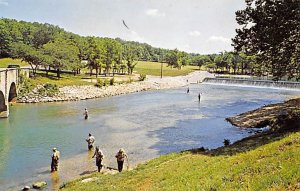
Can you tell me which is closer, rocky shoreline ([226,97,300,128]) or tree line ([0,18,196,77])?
rocky shoreline ([226,97,300,128])

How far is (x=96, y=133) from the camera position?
39812 millimetres

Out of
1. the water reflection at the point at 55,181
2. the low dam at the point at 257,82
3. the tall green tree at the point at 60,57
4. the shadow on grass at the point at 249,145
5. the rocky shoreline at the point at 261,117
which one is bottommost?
the water reflection at the point at 55,181

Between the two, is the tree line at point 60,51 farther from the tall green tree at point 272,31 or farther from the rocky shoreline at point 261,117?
the tall green tree at point 272,31

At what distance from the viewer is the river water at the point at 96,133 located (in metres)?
26.9

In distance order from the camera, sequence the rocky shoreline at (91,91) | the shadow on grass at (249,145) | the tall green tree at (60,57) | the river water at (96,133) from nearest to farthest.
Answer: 1. the shadow on grass at (249,145)
2. the river water at (96,133)
3. the rocky shoreline at (91,91)
4. the tall green tree at (60,57)

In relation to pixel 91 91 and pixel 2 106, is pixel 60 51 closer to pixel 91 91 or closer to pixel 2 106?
pixel 91 91

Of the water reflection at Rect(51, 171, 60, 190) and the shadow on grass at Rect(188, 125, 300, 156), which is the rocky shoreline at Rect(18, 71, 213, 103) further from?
the shadow on grass at Rect(188, 125, 300, 156)

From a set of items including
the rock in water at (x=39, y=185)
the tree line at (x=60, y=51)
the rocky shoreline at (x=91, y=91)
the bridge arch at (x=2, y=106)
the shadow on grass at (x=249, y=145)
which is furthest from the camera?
the tree line at (x=60, y=51)

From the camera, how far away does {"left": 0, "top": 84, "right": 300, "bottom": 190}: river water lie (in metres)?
26.9

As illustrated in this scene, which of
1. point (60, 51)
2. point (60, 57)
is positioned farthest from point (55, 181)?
point (60, 51)

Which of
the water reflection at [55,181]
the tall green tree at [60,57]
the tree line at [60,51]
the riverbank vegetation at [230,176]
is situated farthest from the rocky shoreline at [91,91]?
the riverbank vegetation at [230,176]

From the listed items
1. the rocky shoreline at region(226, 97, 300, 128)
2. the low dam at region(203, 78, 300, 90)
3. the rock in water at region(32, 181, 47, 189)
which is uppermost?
the low dam at region(203, 78, 300, 90)

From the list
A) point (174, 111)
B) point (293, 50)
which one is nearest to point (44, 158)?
point (293, 50)

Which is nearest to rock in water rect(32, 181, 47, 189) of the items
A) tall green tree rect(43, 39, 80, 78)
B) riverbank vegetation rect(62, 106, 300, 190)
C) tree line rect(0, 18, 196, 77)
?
riverbank vegetation rect(62, 106, 300, 190)
